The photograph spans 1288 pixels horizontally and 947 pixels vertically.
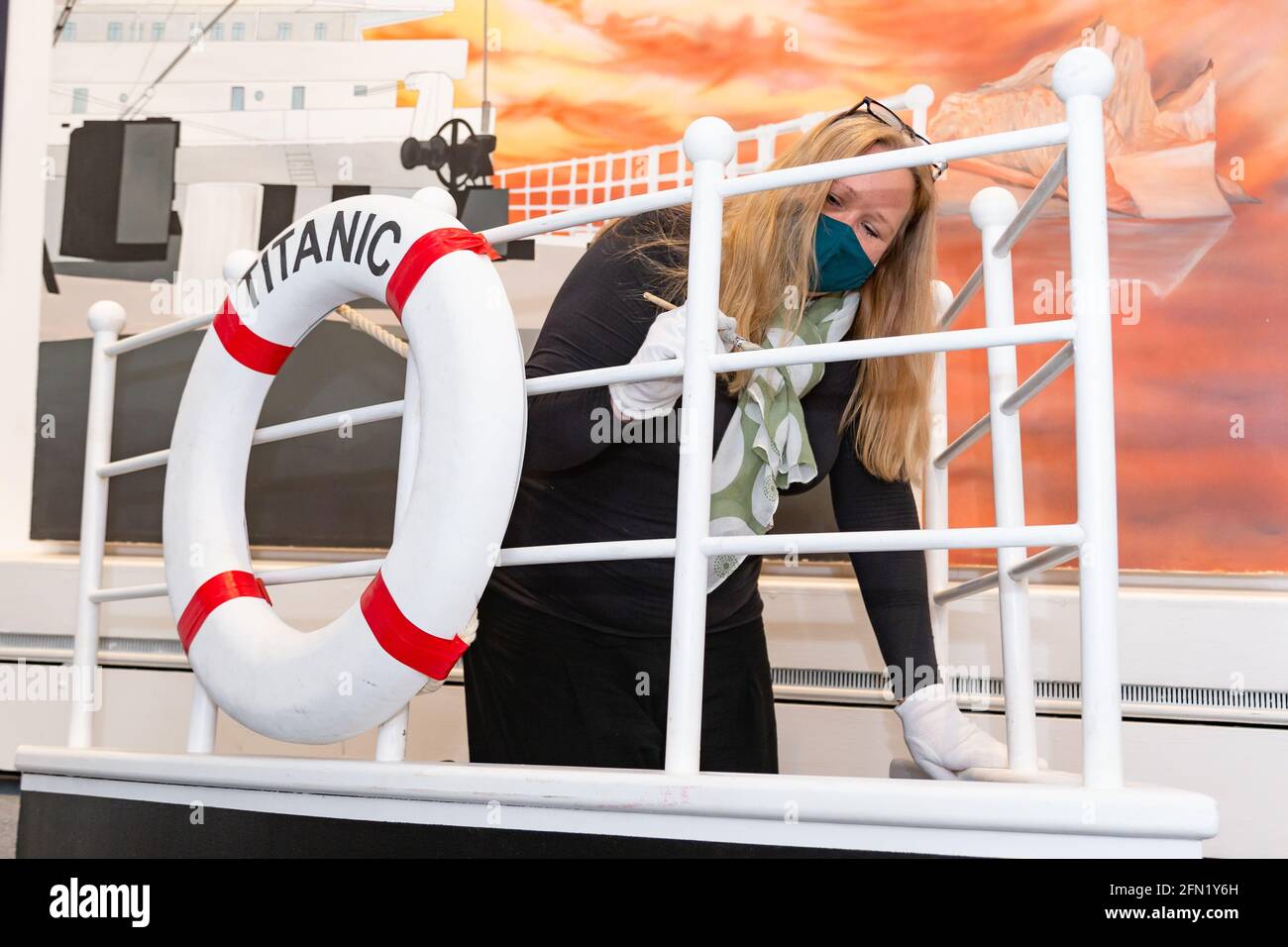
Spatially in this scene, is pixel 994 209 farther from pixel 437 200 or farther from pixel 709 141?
pixel 437 200

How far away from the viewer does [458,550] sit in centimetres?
86

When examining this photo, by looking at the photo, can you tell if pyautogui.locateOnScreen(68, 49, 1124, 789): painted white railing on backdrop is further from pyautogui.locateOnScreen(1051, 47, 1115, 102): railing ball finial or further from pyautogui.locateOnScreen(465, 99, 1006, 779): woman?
pyautogui.locateOnScreen(465, 99, 1006, 779): woman

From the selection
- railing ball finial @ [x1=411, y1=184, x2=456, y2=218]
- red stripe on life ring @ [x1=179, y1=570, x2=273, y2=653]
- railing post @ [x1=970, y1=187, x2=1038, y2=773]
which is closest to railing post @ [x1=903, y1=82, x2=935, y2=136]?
railing post @ [x1=970, y1=187, x2=1038, y2=773]

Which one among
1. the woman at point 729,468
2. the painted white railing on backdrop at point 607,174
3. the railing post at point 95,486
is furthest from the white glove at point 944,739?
the painted white railing on backdrop at point 607,174

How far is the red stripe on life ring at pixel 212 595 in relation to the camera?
1031 millimetres

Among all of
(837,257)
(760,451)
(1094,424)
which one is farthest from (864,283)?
(1094,424)

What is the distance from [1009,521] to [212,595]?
0.76 metres

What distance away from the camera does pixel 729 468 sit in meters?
1.07

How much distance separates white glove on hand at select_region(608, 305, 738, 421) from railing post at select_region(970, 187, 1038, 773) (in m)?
0.33

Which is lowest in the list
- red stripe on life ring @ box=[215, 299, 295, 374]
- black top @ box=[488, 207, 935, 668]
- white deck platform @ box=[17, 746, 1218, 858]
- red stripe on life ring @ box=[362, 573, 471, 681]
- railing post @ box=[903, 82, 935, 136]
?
white deck platform @ box=[17, 746, 1218, 858]

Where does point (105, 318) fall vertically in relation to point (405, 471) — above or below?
above

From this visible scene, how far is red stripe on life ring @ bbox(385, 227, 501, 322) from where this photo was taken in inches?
36.7

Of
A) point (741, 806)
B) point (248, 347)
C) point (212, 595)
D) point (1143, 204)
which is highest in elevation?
point (1143, 204)
